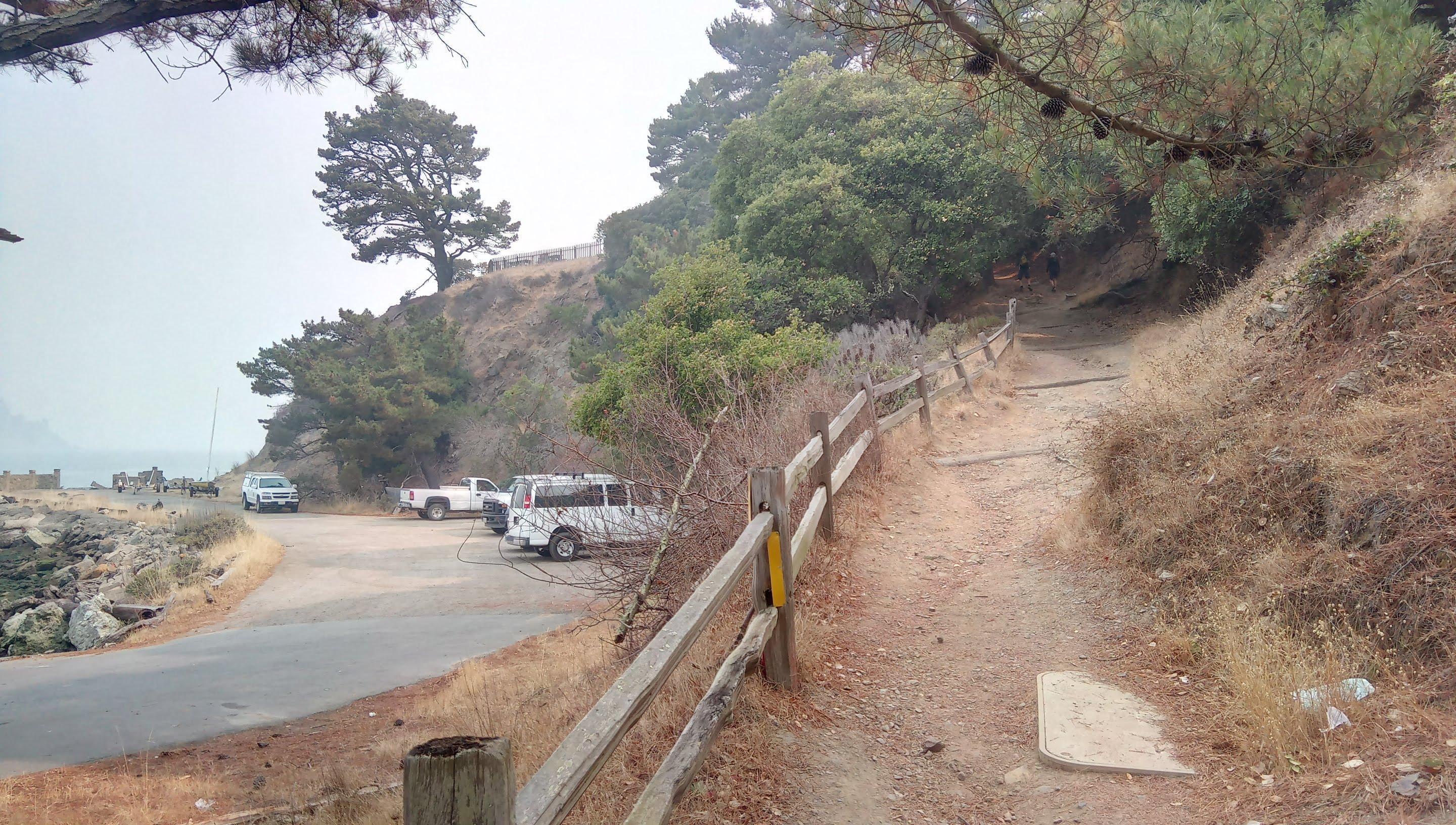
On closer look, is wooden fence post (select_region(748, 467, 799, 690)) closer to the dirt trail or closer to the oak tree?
the dirt trail

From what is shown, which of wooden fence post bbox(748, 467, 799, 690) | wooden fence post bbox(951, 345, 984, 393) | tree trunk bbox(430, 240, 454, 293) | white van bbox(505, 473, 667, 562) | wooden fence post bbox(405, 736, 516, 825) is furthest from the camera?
tree trunk bbox(430, 240, 454, 293)

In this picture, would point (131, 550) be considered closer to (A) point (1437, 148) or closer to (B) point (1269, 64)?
(B) point (1269, 64)

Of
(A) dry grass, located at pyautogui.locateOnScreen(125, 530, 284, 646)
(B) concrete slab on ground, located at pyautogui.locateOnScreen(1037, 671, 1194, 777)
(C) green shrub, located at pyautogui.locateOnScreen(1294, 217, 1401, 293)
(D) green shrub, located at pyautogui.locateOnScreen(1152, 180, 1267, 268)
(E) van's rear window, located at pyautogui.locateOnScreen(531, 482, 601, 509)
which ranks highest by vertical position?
(D) green shrub, located at pyautogui.locateOnScreen(1152, 180, 1267, 268)

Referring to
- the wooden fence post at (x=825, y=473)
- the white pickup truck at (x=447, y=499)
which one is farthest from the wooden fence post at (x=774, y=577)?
the white pickup truck at (x=447, y=499)

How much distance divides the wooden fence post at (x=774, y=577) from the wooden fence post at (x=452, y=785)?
2.82 meters

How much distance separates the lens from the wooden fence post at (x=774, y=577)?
4402mm

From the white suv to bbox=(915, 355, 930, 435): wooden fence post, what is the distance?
3333 centimetres

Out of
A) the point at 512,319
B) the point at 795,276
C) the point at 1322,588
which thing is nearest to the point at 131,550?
the point at 795,276

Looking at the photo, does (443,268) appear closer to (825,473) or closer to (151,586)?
(151,586)

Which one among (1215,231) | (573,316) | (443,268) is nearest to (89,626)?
(1215,231)

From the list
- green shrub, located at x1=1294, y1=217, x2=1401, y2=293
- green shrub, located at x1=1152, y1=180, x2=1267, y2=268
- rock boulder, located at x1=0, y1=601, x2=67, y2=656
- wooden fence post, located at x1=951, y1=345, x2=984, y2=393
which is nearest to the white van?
green shrub, located at x1=1294, y1=217, x2=1401, y2=293

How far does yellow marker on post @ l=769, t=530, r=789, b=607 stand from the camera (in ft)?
14.5

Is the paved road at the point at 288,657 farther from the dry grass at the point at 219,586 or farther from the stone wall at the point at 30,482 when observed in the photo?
the stone wall at the point at 30,482

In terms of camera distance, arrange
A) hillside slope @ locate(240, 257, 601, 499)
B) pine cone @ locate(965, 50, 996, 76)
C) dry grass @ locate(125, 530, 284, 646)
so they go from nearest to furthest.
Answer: pine cone @ locate(965, 50, 996, 76) → dry grass @ locate(125, 530, 284, 646) → hillside slope @ locate(240, 257, 601, 499)
